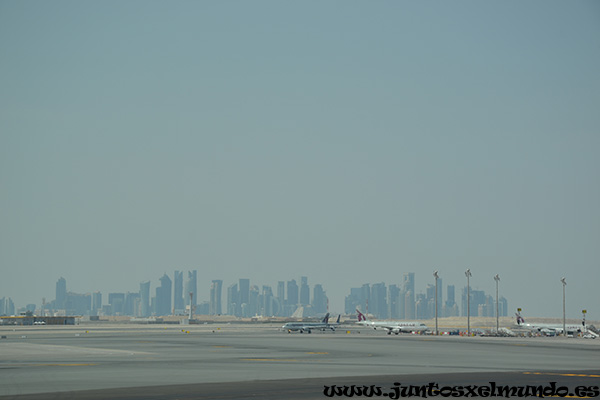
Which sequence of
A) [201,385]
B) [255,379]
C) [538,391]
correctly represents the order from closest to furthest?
[538,391] < [201,385] < [255,379]

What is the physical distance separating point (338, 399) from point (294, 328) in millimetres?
135985

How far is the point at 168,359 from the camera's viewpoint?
2169 inches

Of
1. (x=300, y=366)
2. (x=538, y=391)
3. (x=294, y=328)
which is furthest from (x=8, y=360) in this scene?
(x=294, y=328)

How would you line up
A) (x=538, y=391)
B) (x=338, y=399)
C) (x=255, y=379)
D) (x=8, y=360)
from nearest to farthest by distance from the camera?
(x=338, y=399)
(x=538, y=391)
(x=255, y=379)
(x=8, y=360)

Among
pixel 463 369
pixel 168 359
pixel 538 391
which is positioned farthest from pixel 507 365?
pixel 168 359

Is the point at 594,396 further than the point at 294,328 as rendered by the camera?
No

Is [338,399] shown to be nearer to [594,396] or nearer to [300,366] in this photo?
[594,396]

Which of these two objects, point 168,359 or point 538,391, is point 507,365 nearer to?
point 538,391

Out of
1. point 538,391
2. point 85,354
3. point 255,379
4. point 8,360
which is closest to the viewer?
point 538,391

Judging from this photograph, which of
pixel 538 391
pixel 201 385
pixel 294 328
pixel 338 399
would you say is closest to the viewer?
pixel 338 399

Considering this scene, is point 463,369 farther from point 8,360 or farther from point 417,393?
point 8,360

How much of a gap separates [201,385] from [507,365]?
24755 mm

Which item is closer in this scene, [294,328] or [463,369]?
[463,369]

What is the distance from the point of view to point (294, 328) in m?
162
